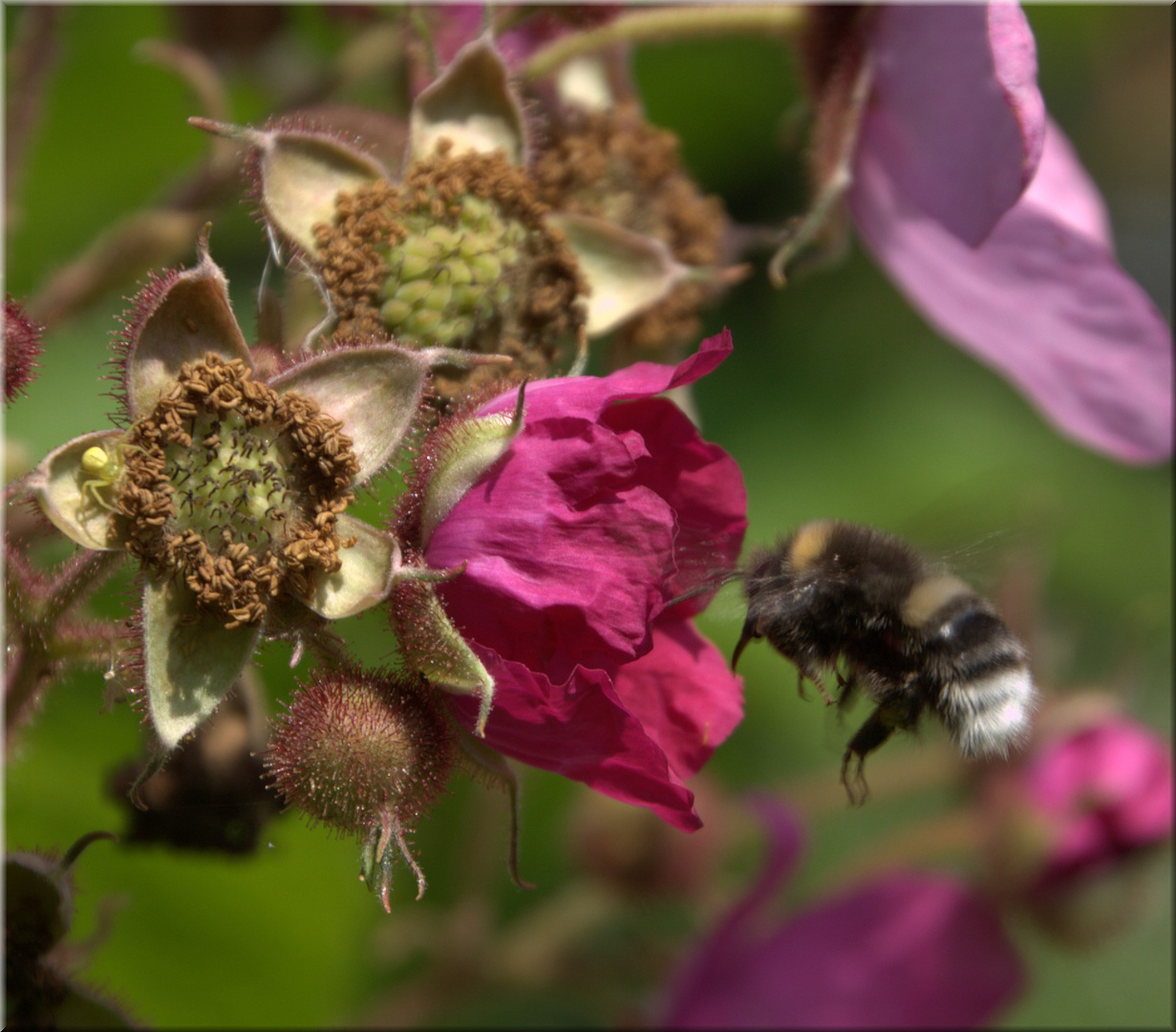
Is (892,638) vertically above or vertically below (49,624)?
below

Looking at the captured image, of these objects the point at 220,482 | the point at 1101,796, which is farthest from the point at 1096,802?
the point at 220,482

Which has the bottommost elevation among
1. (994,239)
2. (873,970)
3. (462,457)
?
(873,970)

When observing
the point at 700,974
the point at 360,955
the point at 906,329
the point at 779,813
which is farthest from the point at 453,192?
the point at 906,329

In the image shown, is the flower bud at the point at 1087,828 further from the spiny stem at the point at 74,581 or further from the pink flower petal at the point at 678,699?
the spiny stem at the point at 74,581

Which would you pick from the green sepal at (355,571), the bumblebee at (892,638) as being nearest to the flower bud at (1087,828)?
the bumblebee at (892,638)

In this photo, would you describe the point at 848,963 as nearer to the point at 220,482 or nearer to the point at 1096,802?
the point at 1096,802

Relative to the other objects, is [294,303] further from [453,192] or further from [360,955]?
[360,955]
